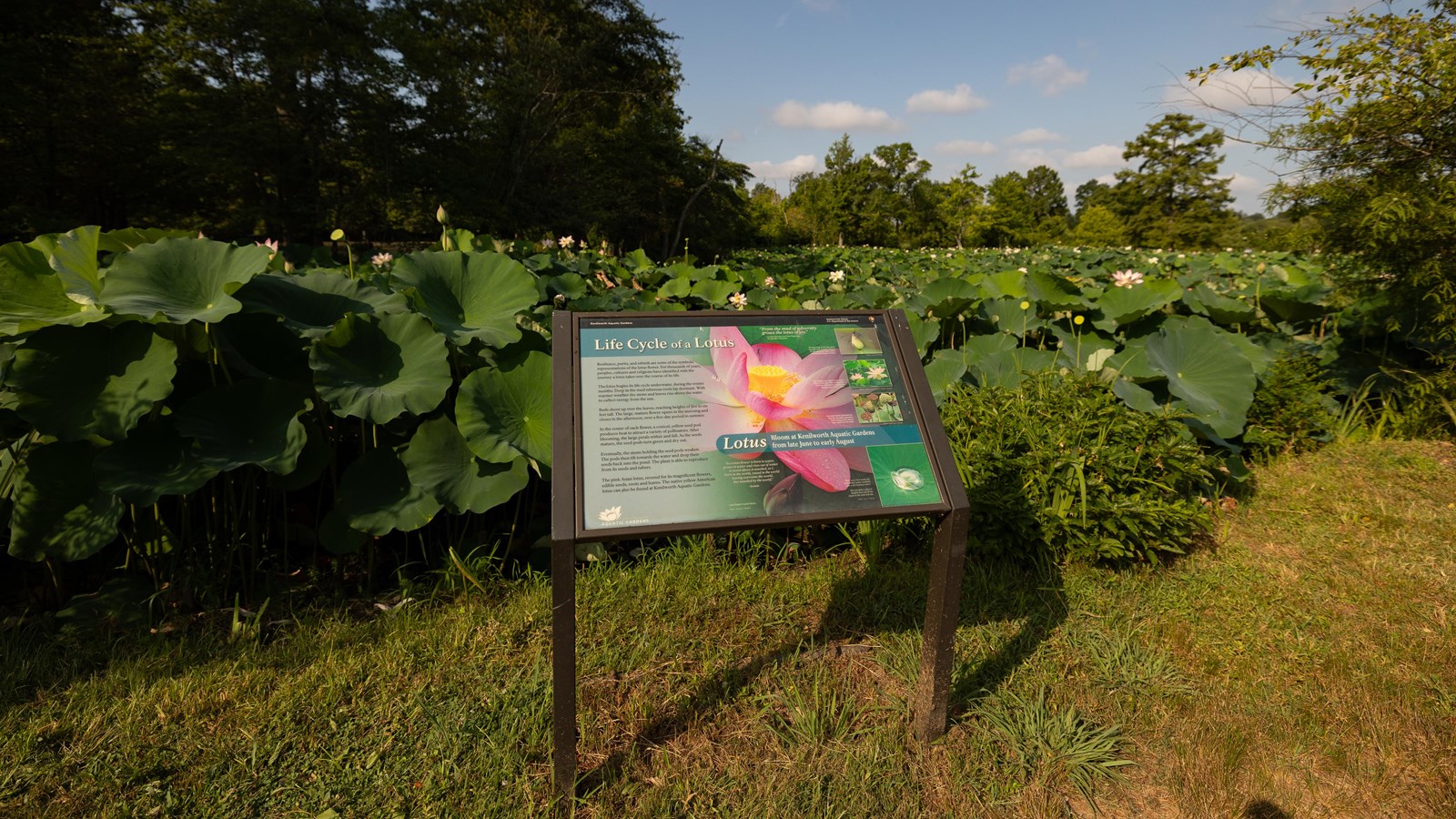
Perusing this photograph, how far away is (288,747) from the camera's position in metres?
1.86

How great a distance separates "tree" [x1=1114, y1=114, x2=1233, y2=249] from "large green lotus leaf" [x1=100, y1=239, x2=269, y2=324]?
4862cm

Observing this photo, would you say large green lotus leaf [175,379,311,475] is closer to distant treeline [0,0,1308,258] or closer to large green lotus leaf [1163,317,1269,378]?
large green lotus leaf [1163,317,1269,378]

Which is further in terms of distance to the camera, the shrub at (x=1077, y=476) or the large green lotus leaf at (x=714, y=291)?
the large green lotus leaf at (x=714, y=291)

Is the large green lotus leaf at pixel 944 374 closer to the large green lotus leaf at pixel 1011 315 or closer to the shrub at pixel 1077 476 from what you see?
the shrub at pixel 1077 476

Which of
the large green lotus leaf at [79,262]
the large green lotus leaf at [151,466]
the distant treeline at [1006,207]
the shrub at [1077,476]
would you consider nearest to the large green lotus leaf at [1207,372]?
the shrub at [1077,476]

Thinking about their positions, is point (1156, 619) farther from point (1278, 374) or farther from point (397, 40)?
point (397, 40)

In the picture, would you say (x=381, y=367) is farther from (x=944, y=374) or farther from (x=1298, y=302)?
(x=1298, y=302)

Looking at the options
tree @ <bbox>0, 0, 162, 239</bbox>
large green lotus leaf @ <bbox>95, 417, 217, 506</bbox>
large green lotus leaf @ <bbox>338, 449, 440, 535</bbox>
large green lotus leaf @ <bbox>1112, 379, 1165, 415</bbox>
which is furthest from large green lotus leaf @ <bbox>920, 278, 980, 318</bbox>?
tree @ <bbox>0, 0, 162, 239</bbox>

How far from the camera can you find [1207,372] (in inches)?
135

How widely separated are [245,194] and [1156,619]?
17.3 metres

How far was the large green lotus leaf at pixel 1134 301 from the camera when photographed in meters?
3.82

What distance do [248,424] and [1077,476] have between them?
9.70 feet

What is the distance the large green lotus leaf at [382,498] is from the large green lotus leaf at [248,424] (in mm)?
256

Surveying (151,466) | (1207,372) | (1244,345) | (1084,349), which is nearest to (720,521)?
(151,466)
